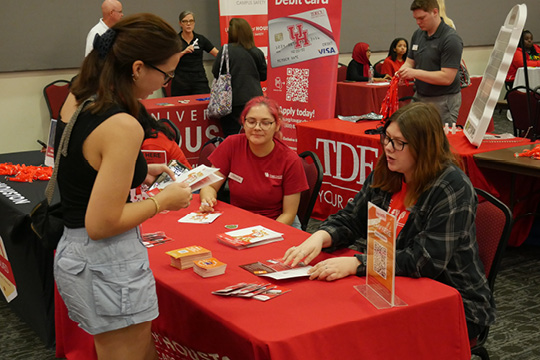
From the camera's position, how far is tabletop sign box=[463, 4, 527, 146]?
3670 millimetres

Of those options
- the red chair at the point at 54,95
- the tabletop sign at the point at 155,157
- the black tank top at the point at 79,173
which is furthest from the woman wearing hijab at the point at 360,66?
the black tank top at the point at 79,173

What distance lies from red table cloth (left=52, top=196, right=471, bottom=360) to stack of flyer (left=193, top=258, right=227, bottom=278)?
2 cm

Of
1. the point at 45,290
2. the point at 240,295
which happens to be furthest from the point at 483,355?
the point at 45,290

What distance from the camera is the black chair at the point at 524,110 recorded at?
18.0 feet

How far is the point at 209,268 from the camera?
6.43 feet

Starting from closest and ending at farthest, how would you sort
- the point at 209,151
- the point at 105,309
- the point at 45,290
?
1. the point at 105,309
2. the point at 45,290
3. the point at 209,151

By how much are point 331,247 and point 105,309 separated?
898mm

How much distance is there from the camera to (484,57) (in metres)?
11.5

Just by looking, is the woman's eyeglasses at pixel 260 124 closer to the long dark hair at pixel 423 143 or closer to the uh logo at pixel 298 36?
the long dark hair at pixel 423 143

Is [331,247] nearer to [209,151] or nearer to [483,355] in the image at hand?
[483,355]

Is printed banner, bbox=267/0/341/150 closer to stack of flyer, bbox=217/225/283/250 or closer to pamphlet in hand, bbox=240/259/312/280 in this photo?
stack of flyer, bbox=217/225/283/250

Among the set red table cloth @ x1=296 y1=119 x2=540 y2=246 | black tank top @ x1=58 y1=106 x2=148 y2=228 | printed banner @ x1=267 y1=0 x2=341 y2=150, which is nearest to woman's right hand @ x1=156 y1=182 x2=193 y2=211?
black tank top @ x1=58 y1=106 x2=148 y2=228

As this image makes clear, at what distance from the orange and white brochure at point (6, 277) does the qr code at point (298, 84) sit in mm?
2955

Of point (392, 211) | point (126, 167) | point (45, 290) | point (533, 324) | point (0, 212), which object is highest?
point (126, 167)
